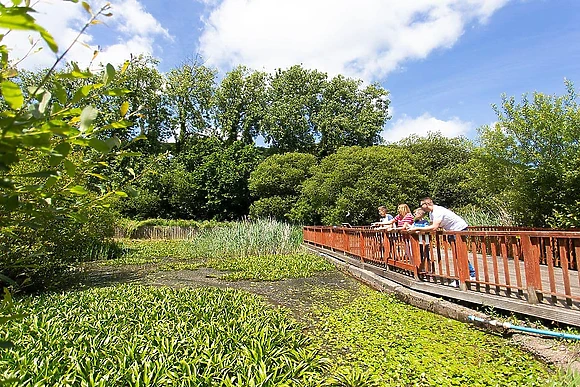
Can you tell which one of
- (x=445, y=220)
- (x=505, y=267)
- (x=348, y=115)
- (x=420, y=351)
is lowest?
(x=420, y=351)

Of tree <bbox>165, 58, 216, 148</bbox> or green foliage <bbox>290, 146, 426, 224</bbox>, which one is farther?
tree <bbox>165, 58, 216, 148</bbox>

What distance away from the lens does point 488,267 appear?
6500mm

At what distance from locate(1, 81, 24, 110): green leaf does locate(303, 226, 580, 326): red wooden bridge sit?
4.50m

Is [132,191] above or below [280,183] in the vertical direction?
below

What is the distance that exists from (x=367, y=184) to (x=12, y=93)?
14.5 metres

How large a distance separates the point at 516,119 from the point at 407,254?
487 cm

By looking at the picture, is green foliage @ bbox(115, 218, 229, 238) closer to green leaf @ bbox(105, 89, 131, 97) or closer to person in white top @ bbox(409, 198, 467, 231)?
person in white top @ bbox(409, 198, 467, 231)

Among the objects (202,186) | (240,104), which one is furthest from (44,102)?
(240,104)

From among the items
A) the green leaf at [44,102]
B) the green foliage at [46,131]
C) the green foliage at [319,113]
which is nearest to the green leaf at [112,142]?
the green foliage at [46,131]

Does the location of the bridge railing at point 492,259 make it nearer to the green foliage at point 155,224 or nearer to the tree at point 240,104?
the green foliage at point 155,224

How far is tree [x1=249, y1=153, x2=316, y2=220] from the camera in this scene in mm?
20328

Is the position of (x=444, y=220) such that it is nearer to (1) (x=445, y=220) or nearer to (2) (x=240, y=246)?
(1) (x=445, y=220)

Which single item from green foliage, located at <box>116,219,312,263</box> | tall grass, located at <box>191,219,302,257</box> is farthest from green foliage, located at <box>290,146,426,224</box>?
green foliage, located at <box>116,219,312,263</box>

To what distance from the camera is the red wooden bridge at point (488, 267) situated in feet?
13.1
